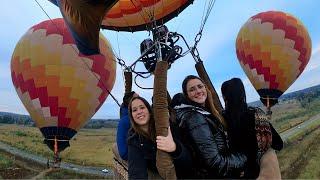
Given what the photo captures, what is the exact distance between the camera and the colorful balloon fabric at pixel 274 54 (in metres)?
20.5

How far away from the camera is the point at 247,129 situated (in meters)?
3.72

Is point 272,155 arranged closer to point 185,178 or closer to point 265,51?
point 185,178

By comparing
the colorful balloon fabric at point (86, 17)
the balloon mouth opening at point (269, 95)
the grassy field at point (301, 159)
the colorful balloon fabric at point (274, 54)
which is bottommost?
the grassy field at point (301, 159)

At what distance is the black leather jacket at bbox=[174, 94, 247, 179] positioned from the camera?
3613mm

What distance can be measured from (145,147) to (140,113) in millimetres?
273

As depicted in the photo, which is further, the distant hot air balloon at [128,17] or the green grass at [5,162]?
the green grass at [5,162]

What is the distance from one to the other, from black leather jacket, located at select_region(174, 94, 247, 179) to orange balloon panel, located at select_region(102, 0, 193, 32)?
6360 mm

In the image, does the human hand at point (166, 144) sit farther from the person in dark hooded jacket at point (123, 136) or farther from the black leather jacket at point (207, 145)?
the person in dark hooded jacket at point (123, 136)

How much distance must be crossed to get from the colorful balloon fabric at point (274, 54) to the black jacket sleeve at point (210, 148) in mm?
17196

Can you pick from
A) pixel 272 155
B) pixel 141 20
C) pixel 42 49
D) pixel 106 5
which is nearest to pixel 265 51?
pixel 42 49

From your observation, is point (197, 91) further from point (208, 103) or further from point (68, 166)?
point (68, 166)

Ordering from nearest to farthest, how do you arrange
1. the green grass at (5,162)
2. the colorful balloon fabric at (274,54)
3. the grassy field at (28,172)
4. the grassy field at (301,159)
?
1. the grassy field at (301,159)
2. the grassy field at (28,172)
3. the colorful balloon fabric at (274,54)
4. the green grass at (5,162)

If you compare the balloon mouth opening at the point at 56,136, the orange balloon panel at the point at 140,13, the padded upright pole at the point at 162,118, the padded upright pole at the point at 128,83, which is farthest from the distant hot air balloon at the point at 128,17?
the balloon mouth opening at the point at 56,136

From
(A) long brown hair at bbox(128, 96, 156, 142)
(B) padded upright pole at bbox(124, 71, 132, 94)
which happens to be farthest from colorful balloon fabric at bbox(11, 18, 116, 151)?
(A) long brown hair at bbox(128, 96, 156, 142)
